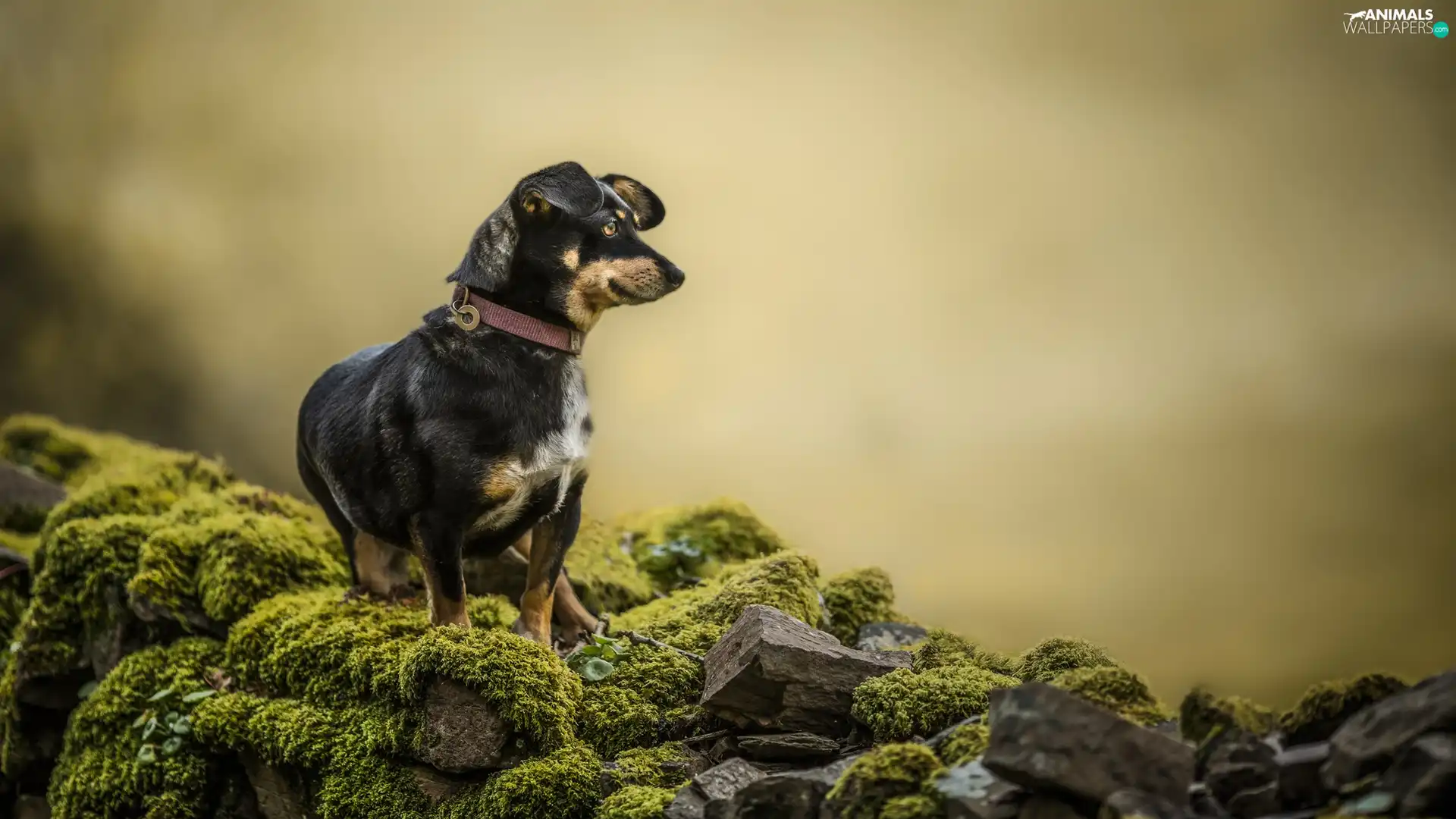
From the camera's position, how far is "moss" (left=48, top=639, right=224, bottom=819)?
17.7 ft

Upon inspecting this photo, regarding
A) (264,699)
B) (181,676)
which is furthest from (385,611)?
(181,676)

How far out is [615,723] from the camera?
185 inches

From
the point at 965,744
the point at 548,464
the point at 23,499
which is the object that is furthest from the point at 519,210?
the point at 23,499

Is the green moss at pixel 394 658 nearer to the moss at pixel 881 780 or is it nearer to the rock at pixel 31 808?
the moss at pixel 881 780

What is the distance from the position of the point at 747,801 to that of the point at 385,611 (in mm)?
2556

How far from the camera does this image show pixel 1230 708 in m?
3.34

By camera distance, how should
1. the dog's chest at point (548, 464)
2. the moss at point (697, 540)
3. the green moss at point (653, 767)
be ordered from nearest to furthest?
the green moss at point (653, 767)
the dog's chest at point (548, 464)
the moss at point (697, 540)

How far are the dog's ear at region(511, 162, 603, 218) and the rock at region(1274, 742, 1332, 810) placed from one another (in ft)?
10.4

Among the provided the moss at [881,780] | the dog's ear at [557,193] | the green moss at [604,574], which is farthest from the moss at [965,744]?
the green moss at [604,574]

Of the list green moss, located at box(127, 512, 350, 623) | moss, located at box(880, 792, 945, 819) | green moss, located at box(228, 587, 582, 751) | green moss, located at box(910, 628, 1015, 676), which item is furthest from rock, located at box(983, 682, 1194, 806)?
green moss, located at box(127, 512, 350, 623)

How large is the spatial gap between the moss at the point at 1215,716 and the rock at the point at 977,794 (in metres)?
0.53

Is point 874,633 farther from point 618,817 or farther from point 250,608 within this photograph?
point 250,608

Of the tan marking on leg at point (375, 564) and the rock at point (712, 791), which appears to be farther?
the tan marking on leg at point (375, 564)

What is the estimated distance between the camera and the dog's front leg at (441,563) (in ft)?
16.3
